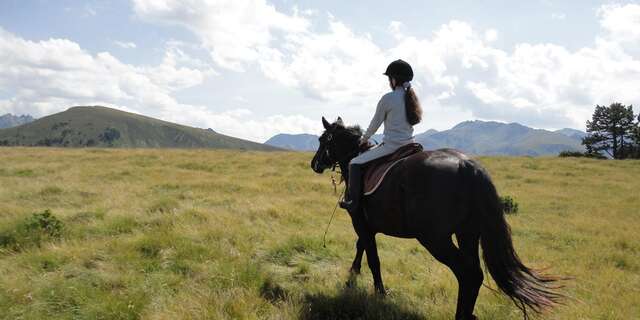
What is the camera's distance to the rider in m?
6.34

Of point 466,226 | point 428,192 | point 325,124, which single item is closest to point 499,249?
point 466,226

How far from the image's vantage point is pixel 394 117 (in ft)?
21.0

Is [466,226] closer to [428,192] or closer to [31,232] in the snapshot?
[428,192]

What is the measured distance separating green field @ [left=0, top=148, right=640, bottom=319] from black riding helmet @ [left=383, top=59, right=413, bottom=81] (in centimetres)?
342

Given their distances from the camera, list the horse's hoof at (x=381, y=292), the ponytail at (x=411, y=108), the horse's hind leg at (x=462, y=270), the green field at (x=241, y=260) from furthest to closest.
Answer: the horse's hoof at (x=381, y=292), the ponytail at (x=411, y=108), the green field at (x=241, y=260), the horse's hind leg at (x=462, y=270)

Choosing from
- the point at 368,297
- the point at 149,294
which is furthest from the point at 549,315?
the point at 149,294

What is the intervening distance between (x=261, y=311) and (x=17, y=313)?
3237mm

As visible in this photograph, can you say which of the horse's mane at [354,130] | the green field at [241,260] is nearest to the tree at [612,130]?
the green field at [241,260]

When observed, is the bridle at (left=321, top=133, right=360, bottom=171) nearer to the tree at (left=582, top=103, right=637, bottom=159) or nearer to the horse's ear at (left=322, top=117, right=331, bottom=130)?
the horse's ear at (left=322, top=117, right=331, bottom=130)

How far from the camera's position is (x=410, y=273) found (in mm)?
7684

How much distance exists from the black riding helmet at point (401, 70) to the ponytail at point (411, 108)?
21 cm

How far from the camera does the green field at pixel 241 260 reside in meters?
5.68

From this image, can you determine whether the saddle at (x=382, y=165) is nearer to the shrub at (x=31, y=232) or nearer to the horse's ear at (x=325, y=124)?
the horse's ear at (x=325, y=124)

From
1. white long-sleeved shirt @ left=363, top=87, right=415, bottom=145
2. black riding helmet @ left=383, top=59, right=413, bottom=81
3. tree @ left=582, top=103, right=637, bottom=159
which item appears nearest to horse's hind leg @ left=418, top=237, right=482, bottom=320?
white long-sleeved shirt @ left=363, top=87, right=415, bottom=145
